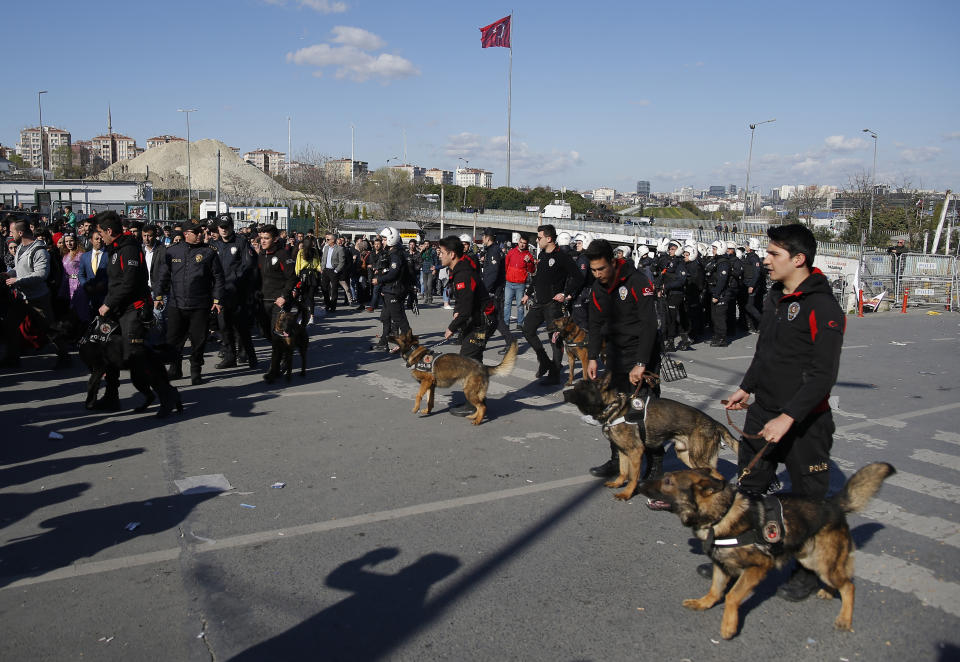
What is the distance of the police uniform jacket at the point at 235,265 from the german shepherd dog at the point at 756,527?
25.5ft

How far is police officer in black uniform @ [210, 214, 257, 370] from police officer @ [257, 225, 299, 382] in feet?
0.89

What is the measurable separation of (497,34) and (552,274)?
32141 mm

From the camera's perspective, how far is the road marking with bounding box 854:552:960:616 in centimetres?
395

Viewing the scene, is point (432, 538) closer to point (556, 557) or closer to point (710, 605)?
point (556, 557)

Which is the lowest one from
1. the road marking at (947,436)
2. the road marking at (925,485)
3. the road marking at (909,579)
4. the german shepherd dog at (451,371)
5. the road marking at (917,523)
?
the road marking at (947,436)

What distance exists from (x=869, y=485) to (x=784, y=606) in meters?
0.89

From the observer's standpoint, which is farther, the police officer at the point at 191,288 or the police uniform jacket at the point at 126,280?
the police officer at the point at 191,288

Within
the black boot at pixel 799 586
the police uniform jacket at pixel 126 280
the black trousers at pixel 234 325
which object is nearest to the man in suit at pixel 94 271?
the black trousers at pixel 234 325

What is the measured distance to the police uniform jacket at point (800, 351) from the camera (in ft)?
12.0

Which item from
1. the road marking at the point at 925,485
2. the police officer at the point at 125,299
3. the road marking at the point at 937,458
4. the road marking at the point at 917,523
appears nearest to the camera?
the road marking at the point at 917,523

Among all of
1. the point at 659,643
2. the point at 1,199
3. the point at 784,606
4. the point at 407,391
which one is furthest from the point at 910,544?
the point at 1,199

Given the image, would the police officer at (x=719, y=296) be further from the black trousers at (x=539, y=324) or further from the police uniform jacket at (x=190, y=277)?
the police uniform jacket at (x=190, y=277)

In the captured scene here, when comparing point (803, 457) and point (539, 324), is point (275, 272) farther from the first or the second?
point (803, 457)

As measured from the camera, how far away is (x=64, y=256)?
A: 34.3 feet
